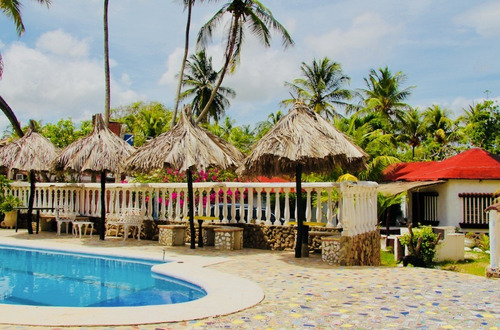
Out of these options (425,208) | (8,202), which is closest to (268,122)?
(425,208)

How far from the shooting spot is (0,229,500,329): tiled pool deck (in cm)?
566

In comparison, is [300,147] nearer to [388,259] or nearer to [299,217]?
[299,217]

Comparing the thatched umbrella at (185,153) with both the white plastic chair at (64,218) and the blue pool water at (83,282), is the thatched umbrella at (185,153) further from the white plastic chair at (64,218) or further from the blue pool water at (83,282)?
the white plastic chair at (64,218)

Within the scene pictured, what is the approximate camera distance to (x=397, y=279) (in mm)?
8492

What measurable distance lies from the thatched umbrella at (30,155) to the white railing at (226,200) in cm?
119

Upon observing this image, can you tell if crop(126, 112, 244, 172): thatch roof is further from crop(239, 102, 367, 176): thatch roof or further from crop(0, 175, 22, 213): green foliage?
crop(0, 175, 22, 213): green foliage

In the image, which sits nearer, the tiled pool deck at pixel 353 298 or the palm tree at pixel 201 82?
the tiled pool deck at pixel 353 298

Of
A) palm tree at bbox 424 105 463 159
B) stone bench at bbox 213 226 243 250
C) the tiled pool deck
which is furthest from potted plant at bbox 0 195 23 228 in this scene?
palm tree at bbox 424 105 463 159

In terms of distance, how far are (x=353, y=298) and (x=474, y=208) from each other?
1661cm

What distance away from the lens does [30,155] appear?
51.3 feet

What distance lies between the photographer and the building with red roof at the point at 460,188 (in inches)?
839

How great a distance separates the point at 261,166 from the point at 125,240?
5.21 meters

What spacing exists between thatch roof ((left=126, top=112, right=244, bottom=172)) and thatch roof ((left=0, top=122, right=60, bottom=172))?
4.51 m

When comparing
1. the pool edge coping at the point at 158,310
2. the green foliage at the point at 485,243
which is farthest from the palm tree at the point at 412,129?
the pool edge coping at the point at 158,310
